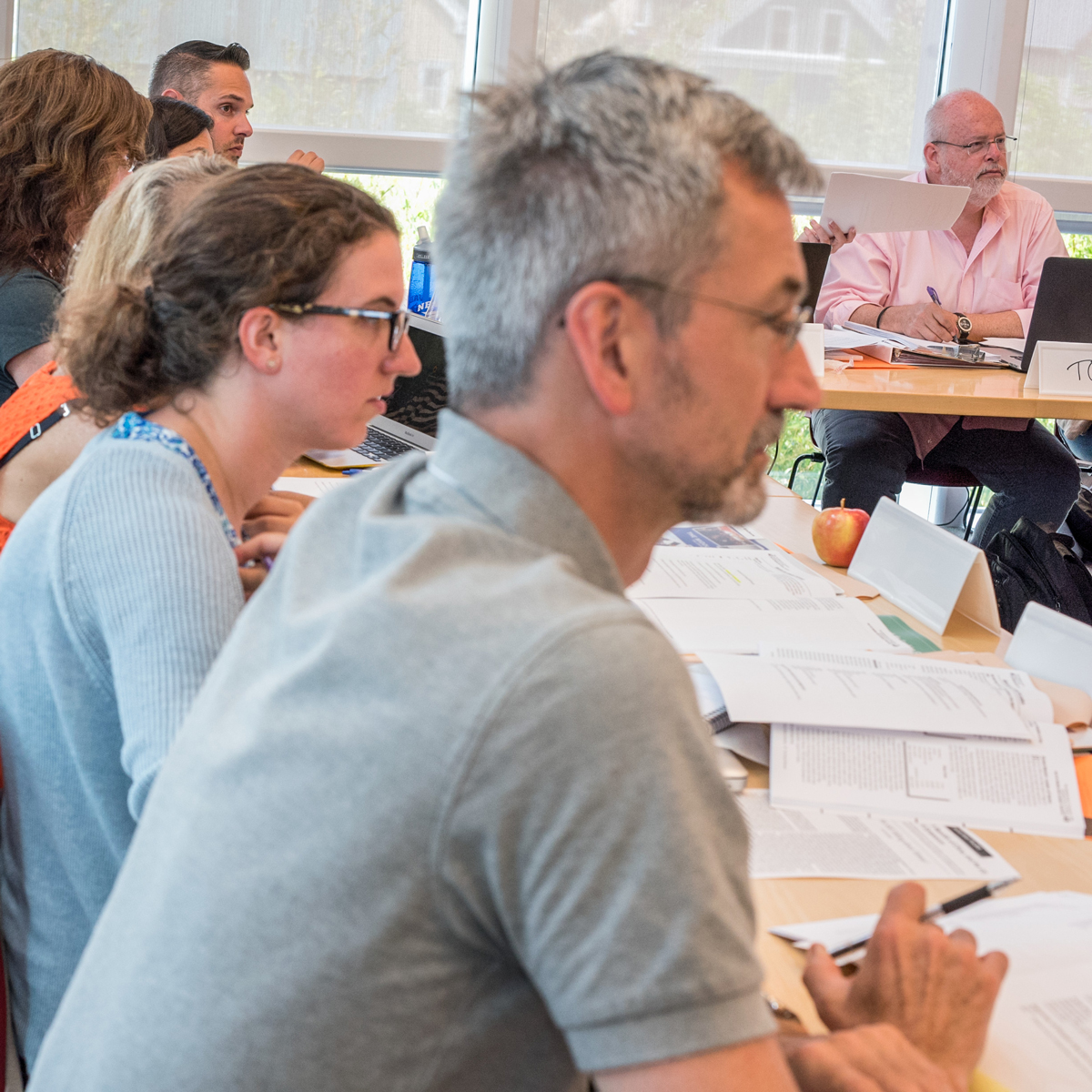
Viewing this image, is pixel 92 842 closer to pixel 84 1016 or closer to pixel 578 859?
pixel 84 1016

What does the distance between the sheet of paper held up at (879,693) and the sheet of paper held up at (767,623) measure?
0.11 metres

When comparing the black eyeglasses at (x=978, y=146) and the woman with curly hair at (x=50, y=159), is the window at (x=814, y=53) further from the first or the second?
the woman with curly hair at (x=50, y=159)

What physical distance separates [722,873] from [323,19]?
430cm

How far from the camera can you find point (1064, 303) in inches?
128

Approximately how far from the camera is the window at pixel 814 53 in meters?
4.54

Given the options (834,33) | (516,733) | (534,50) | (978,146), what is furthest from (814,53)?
(516,733)

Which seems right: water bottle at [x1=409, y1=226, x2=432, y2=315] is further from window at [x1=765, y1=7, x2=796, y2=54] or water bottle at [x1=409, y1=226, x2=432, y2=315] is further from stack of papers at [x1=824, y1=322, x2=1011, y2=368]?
window at [x1=765, y1=7, x2=796, y2=54]

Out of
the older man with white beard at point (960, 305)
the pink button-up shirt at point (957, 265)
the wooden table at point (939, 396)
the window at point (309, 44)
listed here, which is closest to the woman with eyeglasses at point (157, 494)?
the wooden table at point (939, 396)

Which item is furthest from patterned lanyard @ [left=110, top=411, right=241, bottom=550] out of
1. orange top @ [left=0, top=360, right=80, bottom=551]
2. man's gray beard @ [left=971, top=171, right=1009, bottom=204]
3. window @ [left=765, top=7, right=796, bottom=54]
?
window @ [left=765, top=7, right=796, bottom=54]

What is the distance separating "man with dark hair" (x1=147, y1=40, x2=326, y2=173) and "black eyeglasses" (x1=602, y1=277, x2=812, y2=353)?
3351 millimetres

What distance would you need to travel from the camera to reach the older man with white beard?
3.61 meters

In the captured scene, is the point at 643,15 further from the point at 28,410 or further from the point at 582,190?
the point at 582,190

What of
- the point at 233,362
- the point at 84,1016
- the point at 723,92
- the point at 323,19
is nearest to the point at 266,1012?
the point at 84,1016

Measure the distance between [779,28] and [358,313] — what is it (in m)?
3.75
